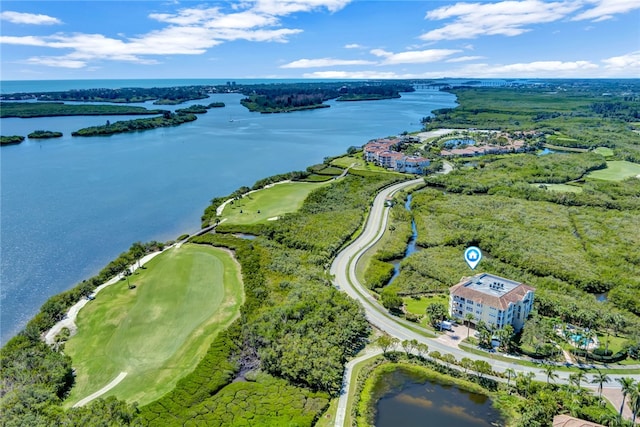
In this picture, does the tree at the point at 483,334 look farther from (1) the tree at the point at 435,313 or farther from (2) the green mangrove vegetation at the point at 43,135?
(2) the green mangrove vegetation at the point at 43,135

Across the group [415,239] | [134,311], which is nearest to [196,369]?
[134,311]

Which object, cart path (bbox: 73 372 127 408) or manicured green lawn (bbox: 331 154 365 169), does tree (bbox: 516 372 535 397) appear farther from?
manicured green lawn (bbox: 331 154 365 169)

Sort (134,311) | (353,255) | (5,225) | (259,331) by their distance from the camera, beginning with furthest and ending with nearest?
(5,225), (353,255), (134,311), (259,331)

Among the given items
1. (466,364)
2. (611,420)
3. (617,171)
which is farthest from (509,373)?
(617,171)

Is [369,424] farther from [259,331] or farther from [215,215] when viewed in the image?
[215,215]

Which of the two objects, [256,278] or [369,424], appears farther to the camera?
[256,278]

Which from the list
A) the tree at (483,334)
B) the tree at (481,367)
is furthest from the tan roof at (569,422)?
the tree at (483,334)

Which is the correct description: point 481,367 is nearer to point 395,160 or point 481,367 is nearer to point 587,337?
point 587,337

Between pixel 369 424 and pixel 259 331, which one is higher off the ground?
pixel 259 331
